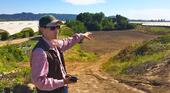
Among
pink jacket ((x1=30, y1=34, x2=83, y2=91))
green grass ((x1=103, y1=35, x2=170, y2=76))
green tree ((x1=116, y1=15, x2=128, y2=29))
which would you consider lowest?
green tree ((x1=116, y1=15, x2=128, y2=29))

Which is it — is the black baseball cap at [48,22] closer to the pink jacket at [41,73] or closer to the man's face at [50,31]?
the man's face at [50,31]

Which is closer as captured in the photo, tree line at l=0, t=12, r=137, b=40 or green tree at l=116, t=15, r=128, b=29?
tree line at l=0, t=12, r=137, b=40

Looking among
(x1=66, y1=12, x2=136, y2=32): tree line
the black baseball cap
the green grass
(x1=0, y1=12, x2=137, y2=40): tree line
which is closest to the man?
the black baseball cap

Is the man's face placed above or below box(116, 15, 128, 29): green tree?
above

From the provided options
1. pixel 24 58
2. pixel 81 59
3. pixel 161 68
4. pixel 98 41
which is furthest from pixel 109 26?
pixel 161 68

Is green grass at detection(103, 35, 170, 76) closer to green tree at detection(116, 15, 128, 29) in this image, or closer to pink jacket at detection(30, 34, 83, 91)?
pink jacket at detection(30, 34, 83, 91)

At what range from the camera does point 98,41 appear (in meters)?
50.8

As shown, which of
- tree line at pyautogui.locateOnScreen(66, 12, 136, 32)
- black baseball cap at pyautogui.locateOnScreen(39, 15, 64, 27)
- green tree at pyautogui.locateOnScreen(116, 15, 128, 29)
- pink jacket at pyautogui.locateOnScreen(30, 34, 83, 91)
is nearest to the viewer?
pink jacket at pyautogui.locateOnScreen(30, 34, 83, 91)

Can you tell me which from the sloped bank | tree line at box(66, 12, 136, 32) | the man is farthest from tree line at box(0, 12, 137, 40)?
the man

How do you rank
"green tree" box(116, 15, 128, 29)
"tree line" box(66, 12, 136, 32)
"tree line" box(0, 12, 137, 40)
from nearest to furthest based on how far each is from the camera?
"tree line" box(0, 12, 137, 40) → "tree line" box(66, 12, 136, 32) → "green tree" box(116, 15, 128, 29)

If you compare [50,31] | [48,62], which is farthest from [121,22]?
[48,62]

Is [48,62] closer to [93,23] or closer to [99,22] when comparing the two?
[93,23]

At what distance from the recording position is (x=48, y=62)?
5242 millimetres

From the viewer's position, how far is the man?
5.10 meters
